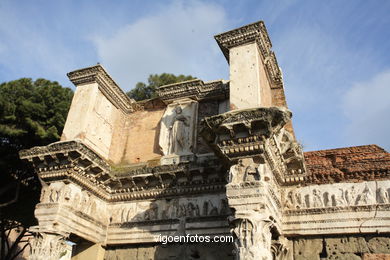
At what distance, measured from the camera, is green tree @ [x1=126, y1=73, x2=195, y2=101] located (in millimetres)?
15306

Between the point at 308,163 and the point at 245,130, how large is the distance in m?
2.12

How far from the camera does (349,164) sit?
7023 mm

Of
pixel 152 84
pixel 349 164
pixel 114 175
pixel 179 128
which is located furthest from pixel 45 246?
pixel 152 84

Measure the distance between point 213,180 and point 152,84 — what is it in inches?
356

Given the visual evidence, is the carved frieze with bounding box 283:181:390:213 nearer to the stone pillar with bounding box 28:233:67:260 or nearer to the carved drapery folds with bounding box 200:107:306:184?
the carved drapery folds with bounding box 200:107:306:184

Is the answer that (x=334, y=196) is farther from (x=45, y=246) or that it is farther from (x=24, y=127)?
(x=24, y=127)

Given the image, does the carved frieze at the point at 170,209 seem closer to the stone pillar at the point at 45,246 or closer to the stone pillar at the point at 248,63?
the stone pillar at the point at 45,246

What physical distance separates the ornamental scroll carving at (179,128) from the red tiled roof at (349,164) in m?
2.74

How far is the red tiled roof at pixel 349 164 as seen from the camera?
6.78 metres

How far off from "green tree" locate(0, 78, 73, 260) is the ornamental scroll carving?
4665 mm

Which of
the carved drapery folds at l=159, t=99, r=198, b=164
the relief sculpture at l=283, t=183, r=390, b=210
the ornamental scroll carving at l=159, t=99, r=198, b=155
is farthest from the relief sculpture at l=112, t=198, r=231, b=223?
the relief sculpture at l=283, t=183, r=390, b=210

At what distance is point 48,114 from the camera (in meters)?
12.2

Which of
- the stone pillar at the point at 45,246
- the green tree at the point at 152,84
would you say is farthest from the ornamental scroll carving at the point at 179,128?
the green tree at the point at 152,84

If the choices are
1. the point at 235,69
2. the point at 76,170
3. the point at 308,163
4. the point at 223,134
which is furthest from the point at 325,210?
the point at 76,170
